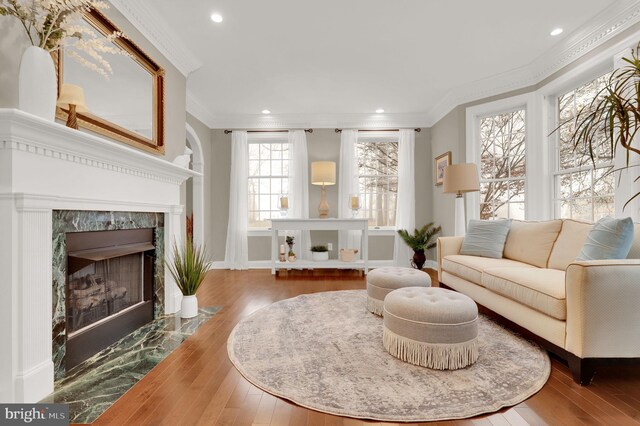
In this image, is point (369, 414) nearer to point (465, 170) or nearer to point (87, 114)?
point (87, 114)

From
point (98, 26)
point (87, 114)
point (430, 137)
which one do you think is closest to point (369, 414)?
point (87, 114)

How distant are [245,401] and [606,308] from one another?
1.93 m

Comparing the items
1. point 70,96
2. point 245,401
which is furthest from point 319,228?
point 70,96

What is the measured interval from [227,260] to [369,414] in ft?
14.4

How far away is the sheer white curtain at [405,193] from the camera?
5.36 m

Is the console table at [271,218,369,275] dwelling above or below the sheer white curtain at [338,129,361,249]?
Result: below

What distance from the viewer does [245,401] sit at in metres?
1.53

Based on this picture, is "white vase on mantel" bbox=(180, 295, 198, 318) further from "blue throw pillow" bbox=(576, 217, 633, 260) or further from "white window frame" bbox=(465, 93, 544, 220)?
"white window frame" bbox=(465, 93, 544, 220)

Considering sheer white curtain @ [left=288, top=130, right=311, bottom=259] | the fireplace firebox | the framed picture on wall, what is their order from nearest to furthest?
the fireplace firebox < the framed picture on wall < sheer white curtain @ [left=288, top=130, right=311, bottom=259]

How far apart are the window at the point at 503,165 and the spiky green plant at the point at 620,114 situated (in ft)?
2.20

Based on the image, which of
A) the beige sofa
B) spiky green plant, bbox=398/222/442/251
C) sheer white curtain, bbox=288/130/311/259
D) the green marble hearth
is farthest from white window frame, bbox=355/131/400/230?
the green marble hearth

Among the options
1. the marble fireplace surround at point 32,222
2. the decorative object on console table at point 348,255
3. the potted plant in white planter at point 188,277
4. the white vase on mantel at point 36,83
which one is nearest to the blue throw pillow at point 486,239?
the decorative object on console table at point 348,255

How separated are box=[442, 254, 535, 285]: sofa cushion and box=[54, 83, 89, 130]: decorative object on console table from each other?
3141mm

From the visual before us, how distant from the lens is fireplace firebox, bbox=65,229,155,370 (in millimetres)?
1892
